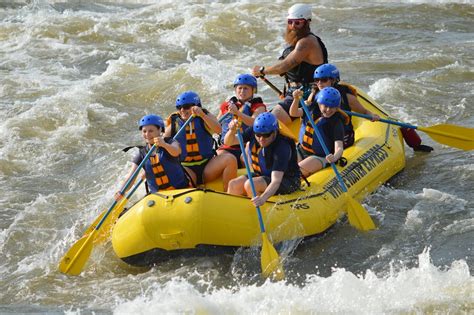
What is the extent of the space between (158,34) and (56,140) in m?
6.30

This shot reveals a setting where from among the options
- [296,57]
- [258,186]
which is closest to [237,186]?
[258,186]

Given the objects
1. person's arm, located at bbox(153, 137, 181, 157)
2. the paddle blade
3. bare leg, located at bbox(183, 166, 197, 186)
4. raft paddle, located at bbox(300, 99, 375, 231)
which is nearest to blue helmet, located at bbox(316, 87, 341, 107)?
raft paddle, located at bbox(300, 99, 375, 231)

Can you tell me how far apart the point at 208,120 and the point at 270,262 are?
5.27 ft

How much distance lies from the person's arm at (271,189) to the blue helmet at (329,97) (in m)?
1.15

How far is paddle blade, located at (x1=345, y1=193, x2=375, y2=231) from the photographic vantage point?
25.6ft

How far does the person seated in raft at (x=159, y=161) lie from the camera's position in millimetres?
7535

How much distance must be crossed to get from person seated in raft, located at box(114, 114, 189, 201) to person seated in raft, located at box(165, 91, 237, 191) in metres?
0.31

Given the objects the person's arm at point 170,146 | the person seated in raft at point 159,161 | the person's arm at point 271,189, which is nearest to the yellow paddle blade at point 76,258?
the person seated in raft at point 159,161

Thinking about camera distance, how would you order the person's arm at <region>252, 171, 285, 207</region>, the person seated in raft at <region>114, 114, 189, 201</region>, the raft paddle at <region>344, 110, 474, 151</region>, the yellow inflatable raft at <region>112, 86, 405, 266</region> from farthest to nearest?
1. the raft paddle at <region>344, 110, 474, 151</region>
2. the person seated in raft at <region>114, 114, 189, 201</region>
3. the person's arm at <region>252, 171, 285, 207</region>
4. the yellow inflatable raft at <region>112, 86, 405, 266</region>

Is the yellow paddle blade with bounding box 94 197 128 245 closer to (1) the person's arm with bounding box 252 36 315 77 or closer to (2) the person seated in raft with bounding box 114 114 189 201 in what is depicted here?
(2) the person seated in raft with bounding box 114 114 189 201

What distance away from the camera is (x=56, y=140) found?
11516 mm

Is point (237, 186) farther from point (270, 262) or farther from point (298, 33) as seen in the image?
point (298, 33)

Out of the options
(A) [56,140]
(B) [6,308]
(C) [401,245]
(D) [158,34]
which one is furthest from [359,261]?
(D) [158,34]

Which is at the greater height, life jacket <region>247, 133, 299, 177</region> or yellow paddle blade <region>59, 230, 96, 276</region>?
life jacket <region>247, 133, 299, 177</region>
